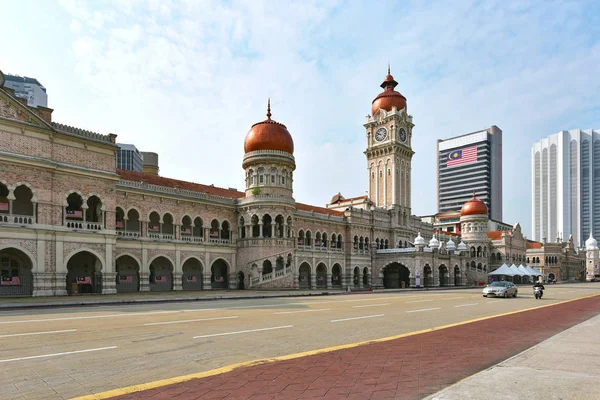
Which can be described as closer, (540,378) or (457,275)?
(540,378)

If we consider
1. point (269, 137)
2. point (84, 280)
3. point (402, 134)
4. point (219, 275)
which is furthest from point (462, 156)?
point (84, 280)

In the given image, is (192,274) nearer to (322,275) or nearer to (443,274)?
(322,275)

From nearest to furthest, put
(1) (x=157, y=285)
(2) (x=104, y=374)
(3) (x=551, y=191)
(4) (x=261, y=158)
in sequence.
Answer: (2) (x=104, y=374) < (1) (x=157, y=285) < (4) (x=261, y=158) < (3) (x=551, y=191)

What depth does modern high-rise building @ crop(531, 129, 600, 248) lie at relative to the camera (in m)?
168

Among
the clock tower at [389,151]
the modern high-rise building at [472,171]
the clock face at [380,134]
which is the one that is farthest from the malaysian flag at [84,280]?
the modern high-rise building at [472,171]

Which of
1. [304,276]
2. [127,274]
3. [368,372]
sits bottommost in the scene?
[304,276]

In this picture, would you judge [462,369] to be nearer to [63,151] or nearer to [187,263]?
[63,151]

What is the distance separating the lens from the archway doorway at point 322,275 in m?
52.4

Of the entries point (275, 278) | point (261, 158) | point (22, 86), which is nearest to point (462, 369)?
point (275, 278)

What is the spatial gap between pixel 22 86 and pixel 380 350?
16144 cm

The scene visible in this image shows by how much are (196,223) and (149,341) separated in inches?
1278

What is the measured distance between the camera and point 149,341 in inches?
431

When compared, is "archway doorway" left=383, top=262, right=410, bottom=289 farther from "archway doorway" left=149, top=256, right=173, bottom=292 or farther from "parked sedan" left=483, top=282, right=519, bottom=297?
"archway doorway" left=149, top=256, right=173, bottom=292

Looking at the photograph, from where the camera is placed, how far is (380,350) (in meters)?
10.1
